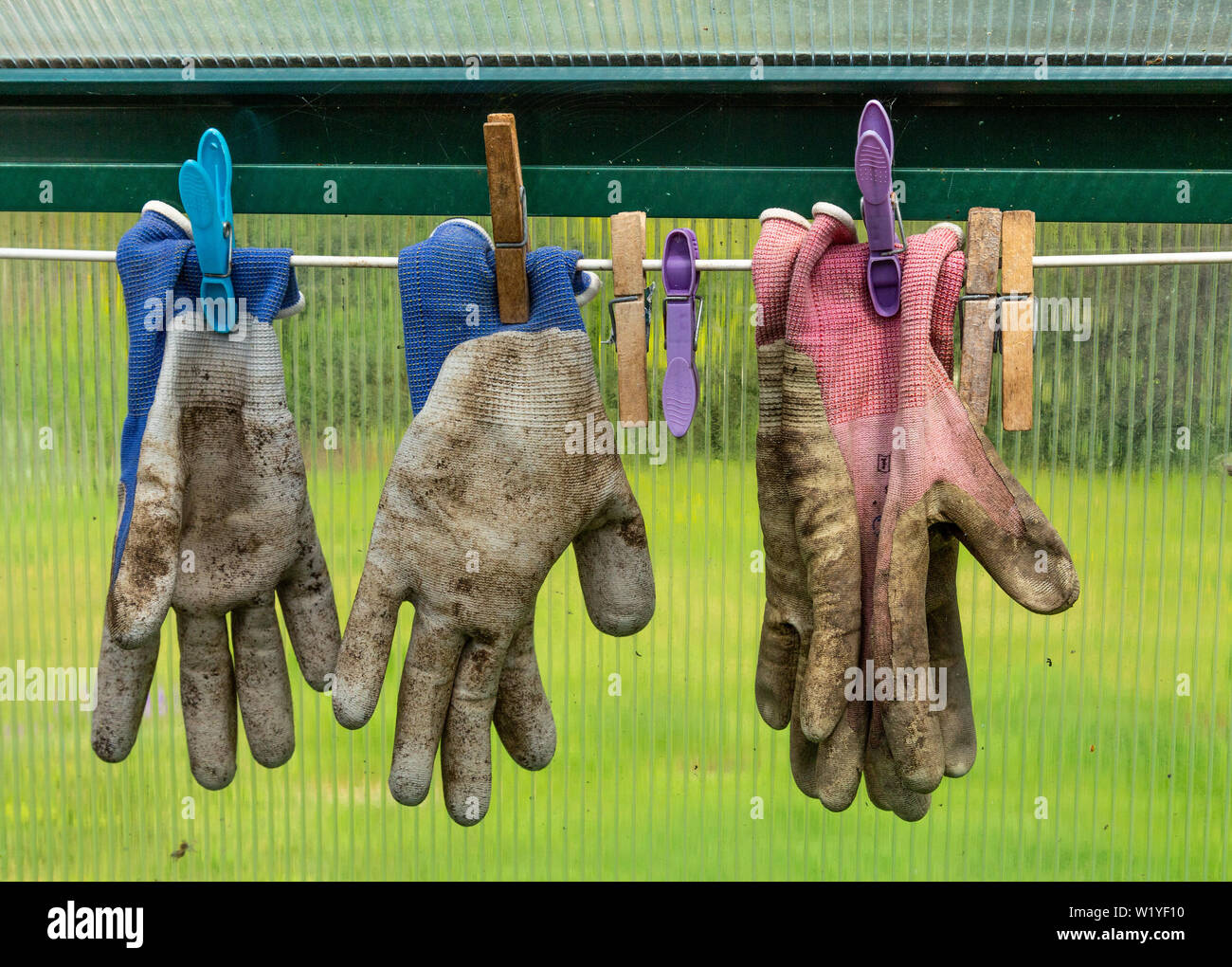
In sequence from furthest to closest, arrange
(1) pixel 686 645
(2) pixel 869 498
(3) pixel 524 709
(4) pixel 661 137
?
(1) pixel 686 645
(4) pixel 661 137
(3) pixel 524 709
(2) pixel 869 498

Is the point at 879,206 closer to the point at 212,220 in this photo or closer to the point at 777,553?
the point at 777,553

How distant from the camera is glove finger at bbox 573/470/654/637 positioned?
1.66 meters

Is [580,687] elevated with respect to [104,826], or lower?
elevated

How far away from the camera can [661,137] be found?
1.83 metres

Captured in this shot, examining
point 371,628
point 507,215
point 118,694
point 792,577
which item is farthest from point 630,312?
point 118,694

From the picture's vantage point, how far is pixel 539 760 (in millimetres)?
→ 1725

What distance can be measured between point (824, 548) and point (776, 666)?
25 centimetres

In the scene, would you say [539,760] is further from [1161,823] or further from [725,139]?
[1161,823]

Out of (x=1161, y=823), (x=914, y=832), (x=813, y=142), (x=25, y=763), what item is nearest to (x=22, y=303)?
(x=25, y=763)

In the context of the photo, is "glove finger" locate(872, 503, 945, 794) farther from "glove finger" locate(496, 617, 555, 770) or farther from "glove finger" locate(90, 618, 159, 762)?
"glove finger" locate(90, 618, 159, 762)

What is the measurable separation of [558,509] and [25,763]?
1.40 m

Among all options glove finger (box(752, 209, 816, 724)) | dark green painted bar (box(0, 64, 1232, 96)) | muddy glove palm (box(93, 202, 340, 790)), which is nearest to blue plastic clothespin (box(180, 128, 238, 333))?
muddy glove palm (box(93, 202, 340, 790))

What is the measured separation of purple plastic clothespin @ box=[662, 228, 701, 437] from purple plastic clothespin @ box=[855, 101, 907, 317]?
0.23 metres

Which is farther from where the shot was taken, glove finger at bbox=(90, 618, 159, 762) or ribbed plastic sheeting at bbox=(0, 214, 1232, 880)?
ribbed plastic sheeting at bbox=(0, 214, 1232, 880)
